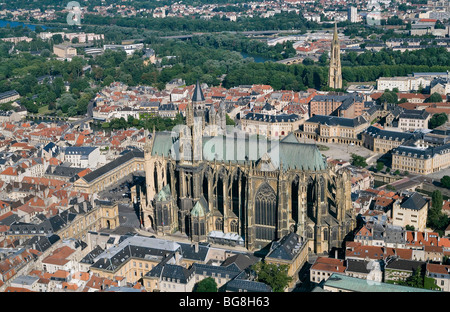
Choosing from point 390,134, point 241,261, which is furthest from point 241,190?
point 390,134

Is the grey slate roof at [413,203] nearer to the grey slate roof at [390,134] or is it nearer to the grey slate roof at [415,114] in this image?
the grey slate roof at [390,134]

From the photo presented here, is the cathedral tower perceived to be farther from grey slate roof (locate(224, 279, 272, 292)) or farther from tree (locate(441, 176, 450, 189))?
grey slate roof (locate(224, 279, 272, 292))

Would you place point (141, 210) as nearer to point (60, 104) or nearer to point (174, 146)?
point (174, 146)

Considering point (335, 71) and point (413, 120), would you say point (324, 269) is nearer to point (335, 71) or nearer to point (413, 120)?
point (413, 120)

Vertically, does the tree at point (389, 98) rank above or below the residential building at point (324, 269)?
above

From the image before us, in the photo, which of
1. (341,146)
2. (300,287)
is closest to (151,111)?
(341,146)

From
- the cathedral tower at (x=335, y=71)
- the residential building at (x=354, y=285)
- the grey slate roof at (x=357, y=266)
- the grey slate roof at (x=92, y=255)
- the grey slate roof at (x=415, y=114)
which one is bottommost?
the grey slate roof at (x=92, y=255)

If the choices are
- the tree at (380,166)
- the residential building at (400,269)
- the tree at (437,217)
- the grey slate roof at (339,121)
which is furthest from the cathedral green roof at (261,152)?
the grey slate roof at (339,121)
